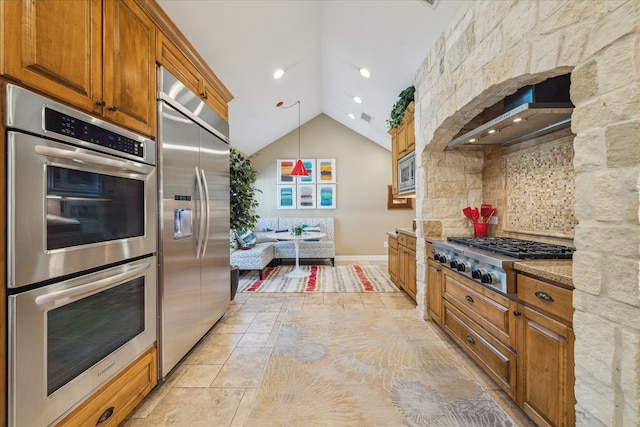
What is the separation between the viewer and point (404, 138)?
370 centimetres

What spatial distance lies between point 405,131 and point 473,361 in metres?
2.68

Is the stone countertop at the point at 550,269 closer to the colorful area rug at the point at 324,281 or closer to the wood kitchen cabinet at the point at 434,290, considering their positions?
the wood kitchen cabinet at the point at 434,290

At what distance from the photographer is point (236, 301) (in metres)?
3.60

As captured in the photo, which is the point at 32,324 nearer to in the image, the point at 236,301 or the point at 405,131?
the point at 236,301

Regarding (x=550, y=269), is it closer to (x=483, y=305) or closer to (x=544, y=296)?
(x=544, y=296)

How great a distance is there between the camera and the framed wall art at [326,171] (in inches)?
258

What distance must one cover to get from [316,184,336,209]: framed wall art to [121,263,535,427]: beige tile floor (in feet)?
11.8

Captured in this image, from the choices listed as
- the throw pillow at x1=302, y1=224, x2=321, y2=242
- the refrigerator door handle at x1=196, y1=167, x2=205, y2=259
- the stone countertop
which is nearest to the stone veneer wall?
the stone countertop

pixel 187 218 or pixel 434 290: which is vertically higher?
pixel 187 218

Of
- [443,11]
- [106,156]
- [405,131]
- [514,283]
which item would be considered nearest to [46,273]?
[106,156]

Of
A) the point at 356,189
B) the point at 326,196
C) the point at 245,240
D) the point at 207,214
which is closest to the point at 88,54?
the point at 207,214

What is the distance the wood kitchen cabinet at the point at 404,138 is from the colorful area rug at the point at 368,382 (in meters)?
2.11

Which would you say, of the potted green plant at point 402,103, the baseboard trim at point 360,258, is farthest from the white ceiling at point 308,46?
the baseboard trim at point 360,258

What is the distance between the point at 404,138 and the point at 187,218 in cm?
286
